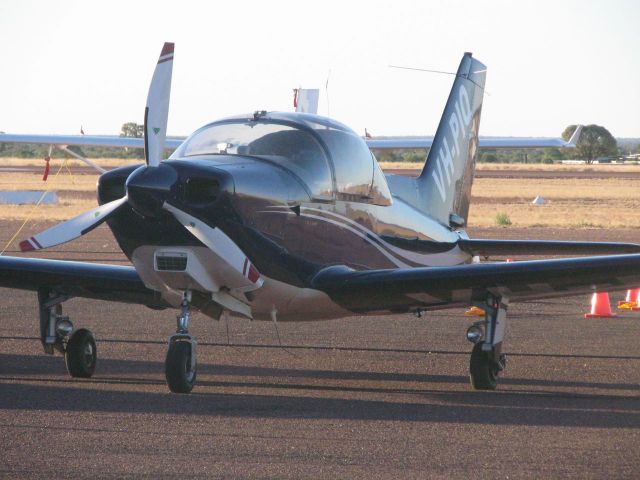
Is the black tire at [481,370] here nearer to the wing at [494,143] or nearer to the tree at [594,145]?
the wing at [494,143]

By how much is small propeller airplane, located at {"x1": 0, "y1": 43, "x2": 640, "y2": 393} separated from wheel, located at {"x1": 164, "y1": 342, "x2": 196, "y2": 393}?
0.01 meters

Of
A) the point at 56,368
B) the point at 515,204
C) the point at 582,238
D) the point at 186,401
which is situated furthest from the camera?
the point at 515,204

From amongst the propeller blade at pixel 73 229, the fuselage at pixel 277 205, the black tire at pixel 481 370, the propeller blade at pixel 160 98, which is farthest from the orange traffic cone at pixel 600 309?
the propeller blade at pixel 73 229

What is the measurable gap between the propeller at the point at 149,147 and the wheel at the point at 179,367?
3.74 ft

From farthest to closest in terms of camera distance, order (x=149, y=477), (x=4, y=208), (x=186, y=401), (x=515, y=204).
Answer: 1. (x=515, y=204)
2. (x=4, y=208)
3. (x=186, y=401)
4. (x=149, y=477)

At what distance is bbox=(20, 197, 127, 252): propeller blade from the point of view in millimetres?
9219

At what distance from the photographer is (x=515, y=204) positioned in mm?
53656

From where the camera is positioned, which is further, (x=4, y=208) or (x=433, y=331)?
(x=4, y=208)

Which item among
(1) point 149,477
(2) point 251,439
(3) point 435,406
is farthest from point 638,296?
(1) point 149,477

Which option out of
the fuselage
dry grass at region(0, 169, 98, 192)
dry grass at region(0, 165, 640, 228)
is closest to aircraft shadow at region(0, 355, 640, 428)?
the fuselage

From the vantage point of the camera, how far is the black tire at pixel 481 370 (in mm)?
10141

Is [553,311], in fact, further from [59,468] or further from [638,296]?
[59,468]

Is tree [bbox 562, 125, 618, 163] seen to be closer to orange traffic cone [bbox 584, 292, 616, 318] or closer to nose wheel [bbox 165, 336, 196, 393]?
orange traffic cone [bbox 584, 292, 616, 318]

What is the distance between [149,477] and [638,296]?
38.9ft
